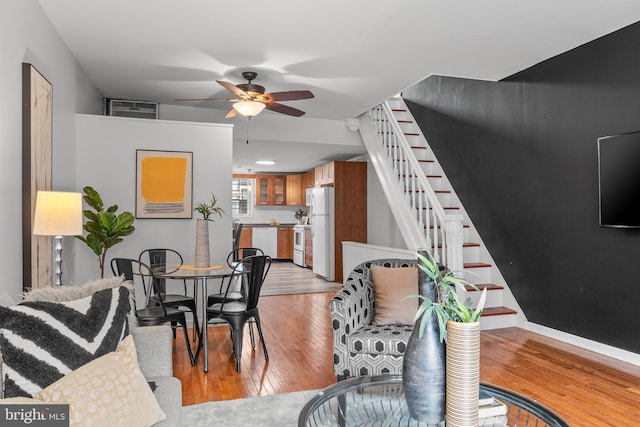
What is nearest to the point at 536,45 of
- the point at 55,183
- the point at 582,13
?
the point at 582,13

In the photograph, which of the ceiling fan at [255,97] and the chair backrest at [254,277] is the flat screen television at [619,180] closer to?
the ceiling fan at [255,97]

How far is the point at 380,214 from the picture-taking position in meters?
7.32

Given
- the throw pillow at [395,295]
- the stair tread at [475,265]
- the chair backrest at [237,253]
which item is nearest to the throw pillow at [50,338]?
the throw pillow at [395,295]

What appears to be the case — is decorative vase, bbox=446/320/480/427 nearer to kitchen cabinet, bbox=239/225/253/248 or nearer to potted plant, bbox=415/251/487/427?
potted plant, bbox=415/251/487/427

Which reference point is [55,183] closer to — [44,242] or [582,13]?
[44,242]

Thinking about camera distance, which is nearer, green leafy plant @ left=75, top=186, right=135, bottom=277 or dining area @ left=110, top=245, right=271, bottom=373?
dining area @ left=110, top=245, right=271, bottom=373

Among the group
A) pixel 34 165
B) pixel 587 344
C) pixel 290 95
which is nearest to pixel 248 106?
pixel 290 95

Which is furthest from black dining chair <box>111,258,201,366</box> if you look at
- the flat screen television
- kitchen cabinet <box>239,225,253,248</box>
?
kitchen cabinet <box>239,225,253,248</box>

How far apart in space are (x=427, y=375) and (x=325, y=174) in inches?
271

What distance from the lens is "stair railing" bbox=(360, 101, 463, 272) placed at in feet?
14.2

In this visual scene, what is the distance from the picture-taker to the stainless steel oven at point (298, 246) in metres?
9.64

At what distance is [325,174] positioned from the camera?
325 inches

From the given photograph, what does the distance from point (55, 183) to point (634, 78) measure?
4.67 m

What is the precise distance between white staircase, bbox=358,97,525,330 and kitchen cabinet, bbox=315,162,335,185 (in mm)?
1460
